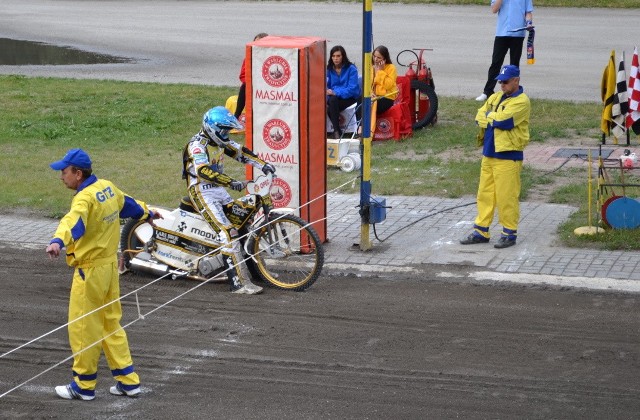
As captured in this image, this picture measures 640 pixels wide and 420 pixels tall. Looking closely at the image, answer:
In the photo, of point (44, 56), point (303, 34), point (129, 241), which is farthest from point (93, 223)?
point (44, 56)

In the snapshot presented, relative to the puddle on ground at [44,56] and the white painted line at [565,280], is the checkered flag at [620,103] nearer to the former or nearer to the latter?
the white painted line at [565,280]

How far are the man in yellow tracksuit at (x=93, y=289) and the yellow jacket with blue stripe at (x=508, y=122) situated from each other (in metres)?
4.76

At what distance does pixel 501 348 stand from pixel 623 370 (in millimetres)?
956

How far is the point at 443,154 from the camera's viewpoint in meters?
15.7

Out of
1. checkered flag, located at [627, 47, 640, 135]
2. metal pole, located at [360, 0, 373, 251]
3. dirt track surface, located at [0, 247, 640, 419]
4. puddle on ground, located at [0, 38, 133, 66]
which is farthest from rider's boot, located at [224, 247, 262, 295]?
puddle on ground, located at [0, 38, 133, 66]

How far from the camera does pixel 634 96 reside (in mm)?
12406

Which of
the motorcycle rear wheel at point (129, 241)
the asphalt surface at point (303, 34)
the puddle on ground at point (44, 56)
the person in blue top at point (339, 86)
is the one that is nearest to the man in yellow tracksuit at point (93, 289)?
the motorcycle rear wheel at point (129, 241)

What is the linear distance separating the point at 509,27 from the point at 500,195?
6661 millimetres

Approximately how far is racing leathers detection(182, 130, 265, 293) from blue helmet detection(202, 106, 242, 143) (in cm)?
6

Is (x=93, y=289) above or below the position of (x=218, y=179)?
below

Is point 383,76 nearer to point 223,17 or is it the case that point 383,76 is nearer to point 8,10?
point 223,17

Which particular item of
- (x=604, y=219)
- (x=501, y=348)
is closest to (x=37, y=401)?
(x=501, y=348)

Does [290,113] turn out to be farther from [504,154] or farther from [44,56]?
[44,56]

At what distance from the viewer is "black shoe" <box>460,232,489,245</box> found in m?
11.7
